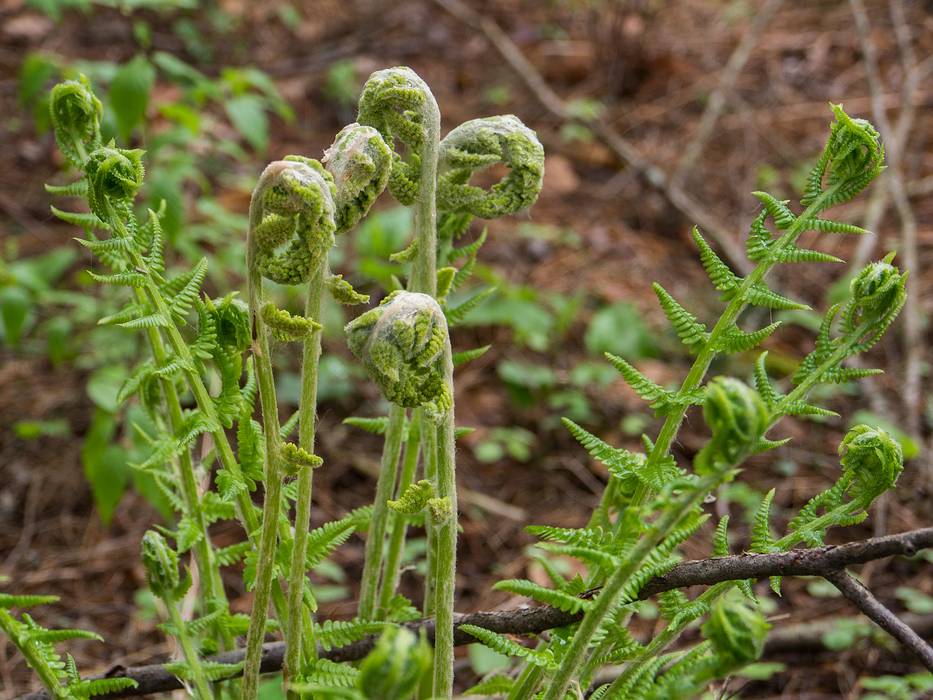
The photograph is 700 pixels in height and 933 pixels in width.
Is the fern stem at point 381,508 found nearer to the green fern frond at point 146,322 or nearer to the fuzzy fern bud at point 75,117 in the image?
the green fern frond at point 146,322

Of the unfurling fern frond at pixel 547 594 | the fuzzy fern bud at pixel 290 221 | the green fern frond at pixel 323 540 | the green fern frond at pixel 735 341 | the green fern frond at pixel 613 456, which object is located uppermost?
the fuzzy fern bud at pixel 290 221

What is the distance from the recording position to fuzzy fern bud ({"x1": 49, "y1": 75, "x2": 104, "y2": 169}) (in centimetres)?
133

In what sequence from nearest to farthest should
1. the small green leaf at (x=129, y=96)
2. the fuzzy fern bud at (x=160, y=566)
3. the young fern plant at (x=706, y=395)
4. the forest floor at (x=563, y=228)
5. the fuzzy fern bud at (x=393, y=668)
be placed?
the fuzzy fern bud at (x=393, y=668)
the young fern plant at (x=706, y=395)
the fuzzy fern bud at (x=160, y=566)
the small green leaf at (x=129, y=96)
the forest floor at (x=563, y=228)

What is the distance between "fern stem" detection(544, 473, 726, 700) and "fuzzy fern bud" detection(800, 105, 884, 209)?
0.51 meters

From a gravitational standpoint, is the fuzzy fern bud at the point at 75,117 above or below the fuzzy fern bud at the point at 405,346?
above

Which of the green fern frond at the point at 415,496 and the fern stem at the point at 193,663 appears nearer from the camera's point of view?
the green fern frond at the point at 415,496

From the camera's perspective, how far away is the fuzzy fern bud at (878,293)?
1.23 meters

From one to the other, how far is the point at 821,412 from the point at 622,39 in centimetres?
477

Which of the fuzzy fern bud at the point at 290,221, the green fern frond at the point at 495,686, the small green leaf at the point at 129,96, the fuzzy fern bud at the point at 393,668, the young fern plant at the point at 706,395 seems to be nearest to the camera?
the fuzzy fern bud at the point at 393,668

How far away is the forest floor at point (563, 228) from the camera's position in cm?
280

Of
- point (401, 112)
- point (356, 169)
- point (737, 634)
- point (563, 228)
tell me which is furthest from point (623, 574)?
point (563, 228)

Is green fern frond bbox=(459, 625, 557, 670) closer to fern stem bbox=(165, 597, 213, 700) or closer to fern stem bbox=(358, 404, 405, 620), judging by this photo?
fern stem bbox=(358, 404, 405, 620)

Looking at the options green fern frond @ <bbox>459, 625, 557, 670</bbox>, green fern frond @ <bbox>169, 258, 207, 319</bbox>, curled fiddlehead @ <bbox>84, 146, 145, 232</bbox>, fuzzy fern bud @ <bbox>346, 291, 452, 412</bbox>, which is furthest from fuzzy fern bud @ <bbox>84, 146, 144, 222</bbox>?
green fern frond @ <bbox>459, 625, 557, 670</bbox>

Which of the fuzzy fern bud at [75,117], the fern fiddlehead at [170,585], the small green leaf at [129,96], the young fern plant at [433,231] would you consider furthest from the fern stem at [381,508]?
the small green leaf at [129,96]
